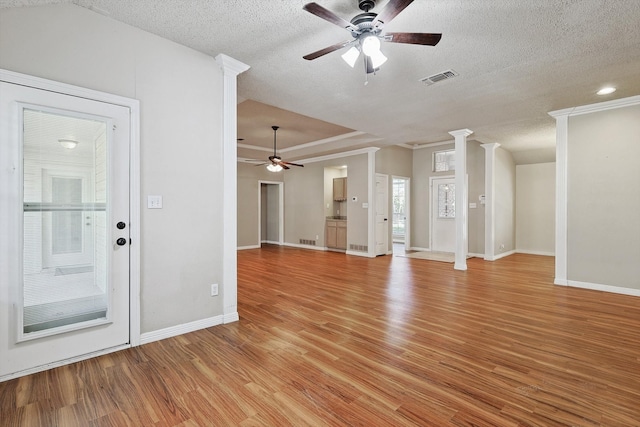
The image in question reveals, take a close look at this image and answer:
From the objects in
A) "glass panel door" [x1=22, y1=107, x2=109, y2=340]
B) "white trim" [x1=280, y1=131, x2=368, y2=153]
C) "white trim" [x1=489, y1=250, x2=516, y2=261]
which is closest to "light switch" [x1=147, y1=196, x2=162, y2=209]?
"glass panel door" [x1=22, y1=107, x2=109, y2=340]

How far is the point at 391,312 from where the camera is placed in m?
3.52

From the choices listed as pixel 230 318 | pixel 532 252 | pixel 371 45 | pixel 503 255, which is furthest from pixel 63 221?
pixel 532 252

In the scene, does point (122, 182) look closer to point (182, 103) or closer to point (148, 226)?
point (148, 226)

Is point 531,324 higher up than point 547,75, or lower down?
lower down

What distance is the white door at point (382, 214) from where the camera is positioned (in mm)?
7840

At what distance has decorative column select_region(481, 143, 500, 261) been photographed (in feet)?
23.7

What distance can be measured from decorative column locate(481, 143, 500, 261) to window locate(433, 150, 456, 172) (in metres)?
0.78

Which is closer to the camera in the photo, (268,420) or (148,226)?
(268,420)

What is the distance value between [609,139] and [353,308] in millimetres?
4503

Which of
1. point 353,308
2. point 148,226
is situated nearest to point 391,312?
point 353,308

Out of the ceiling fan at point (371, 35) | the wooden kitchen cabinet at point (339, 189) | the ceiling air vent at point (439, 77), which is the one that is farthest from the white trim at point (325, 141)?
the ceiling fan at point (371, 35)

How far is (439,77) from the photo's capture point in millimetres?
3627

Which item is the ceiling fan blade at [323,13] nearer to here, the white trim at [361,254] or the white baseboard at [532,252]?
the white trim at [361,254]

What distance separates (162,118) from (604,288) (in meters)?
6.22
